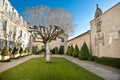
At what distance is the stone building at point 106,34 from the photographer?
1344 centimetres

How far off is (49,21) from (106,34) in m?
6.92

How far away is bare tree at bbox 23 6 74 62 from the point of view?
17.4m

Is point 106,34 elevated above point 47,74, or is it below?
above

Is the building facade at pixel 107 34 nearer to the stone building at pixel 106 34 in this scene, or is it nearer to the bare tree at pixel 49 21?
Result: the stone building at pixel 106 34

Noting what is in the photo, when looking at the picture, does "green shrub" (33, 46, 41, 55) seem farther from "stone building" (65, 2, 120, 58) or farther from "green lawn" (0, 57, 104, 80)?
"green lawn" (0, 57, 104, 80)

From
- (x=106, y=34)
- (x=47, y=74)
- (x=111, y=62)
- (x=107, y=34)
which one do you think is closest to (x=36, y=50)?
(x=106, y=34)

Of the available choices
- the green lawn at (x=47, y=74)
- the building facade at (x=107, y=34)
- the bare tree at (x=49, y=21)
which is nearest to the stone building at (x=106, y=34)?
the building facade at (x=107, y=34)

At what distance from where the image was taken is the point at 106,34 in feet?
51.5

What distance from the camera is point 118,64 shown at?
11.8 metres

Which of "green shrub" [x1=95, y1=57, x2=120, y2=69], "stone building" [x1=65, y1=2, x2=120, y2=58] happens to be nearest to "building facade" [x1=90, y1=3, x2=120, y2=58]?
"stone building" [x1=65, y1=2, x2=120, y2=58]

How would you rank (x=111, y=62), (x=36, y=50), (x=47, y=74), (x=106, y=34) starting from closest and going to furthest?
(x=47, y=74) < (x=111, y=62) < (x=106, y=34) < (x=36, y=50)

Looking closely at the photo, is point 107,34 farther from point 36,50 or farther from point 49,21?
point 36,50

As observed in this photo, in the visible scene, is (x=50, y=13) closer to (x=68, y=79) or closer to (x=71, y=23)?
(x=71, y=23)

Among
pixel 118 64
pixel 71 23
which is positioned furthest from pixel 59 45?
pixel 118 64
